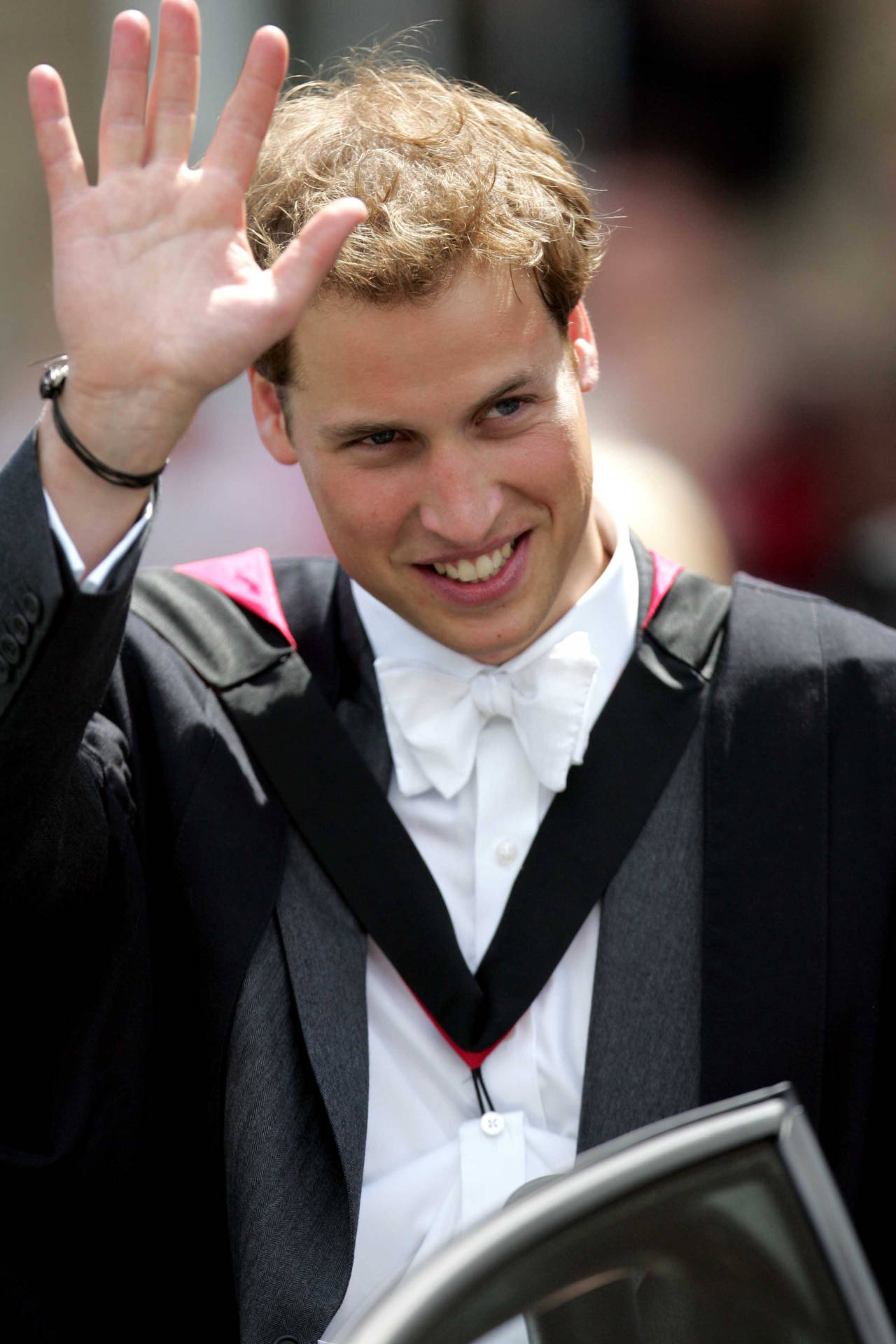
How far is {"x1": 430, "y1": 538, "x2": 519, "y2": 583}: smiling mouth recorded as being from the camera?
1.91 metres

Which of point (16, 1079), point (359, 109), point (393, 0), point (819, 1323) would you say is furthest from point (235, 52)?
point (819, 1323)

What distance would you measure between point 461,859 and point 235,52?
2.82 metres

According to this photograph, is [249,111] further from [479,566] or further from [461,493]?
[479,566]

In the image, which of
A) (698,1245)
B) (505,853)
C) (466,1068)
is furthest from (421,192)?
(698,1245)

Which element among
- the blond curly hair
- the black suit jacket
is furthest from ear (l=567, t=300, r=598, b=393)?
the black suit jacket

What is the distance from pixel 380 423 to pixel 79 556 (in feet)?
1.57

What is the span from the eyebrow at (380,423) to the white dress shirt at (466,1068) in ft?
1.24

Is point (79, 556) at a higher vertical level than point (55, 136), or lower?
lower

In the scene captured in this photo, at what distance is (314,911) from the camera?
1.90 meters

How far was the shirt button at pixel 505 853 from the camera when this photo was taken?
195 centimetres

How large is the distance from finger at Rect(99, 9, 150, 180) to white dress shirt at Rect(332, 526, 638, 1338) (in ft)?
2.76

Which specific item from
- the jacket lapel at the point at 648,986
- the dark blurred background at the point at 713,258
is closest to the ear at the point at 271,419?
the jacket lapel at the point at 648,986

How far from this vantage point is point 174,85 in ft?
4.83

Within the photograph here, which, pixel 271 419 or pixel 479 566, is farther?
pixel 271 419
